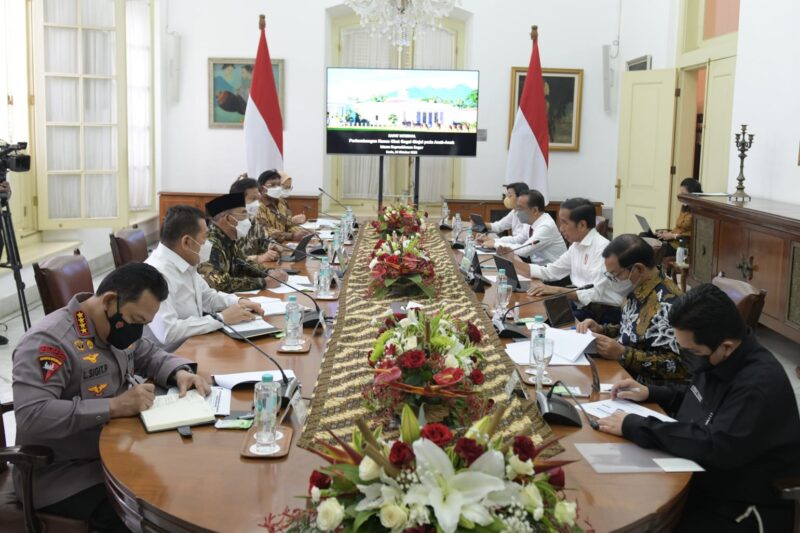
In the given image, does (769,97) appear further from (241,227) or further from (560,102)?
(241,227)

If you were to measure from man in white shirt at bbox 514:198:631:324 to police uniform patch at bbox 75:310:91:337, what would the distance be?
231 cm

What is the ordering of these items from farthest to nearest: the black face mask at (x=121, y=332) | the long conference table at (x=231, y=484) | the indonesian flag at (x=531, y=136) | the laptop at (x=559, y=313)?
the indonesian flag at (x=531, y=136), the laptop at (x=559, y=313), the black face mask at (x=121, y=332), the long conference table at (x=231, y=484)

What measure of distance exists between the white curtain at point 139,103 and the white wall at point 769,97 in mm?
6220

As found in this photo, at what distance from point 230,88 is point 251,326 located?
696 cm

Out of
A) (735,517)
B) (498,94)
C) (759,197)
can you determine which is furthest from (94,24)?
(735,517)

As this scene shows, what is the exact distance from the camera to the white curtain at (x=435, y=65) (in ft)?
32.8

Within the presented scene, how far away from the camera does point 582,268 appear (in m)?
4.66

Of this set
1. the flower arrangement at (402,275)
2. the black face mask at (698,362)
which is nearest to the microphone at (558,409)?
the black face mask at (698,362)

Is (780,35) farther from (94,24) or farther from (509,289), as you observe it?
(94,24)

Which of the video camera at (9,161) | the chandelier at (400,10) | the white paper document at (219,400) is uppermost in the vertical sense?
the chandelier at (400,10)

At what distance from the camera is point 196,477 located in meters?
1.85

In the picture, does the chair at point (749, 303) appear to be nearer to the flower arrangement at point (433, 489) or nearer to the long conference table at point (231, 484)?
the long conference table at point (231, 484)

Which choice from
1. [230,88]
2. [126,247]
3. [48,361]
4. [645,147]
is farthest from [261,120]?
[48,361]

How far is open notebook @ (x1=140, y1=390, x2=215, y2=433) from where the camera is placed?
2148mm
